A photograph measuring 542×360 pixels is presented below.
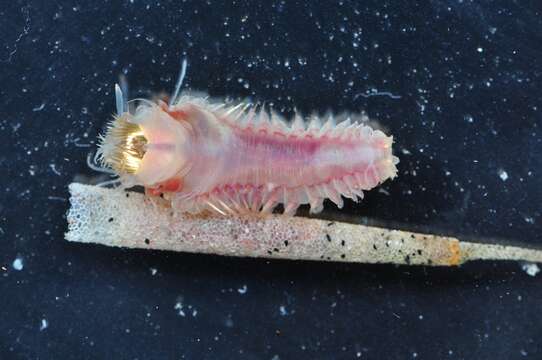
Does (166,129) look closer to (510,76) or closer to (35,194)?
(35,194)

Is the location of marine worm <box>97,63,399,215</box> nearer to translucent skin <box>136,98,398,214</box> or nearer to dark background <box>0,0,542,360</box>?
translucent skin <box>136,98,398,214</box>

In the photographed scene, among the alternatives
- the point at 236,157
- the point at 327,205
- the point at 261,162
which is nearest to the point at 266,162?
the point at 261,162

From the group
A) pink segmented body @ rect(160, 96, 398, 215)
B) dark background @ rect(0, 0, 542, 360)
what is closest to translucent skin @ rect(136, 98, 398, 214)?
pink segmented body @ rect(160, 96, 398, 215)

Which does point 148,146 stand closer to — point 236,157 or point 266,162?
point 236,157

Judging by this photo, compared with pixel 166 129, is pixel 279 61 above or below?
above

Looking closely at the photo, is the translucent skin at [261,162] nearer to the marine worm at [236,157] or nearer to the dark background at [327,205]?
the marine worm at [236,157]

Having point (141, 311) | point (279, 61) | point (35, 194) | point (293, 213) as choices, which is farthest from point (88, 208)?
point (279, 61)
